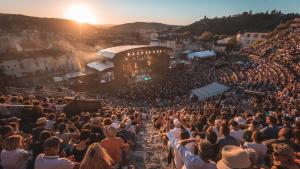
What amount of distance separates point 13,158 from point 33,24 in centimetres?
9304

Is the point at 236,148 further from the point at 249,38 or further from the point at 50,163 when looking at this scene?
the point at 249,38

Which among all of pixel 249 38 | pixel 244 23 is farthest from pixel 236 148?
pixel 244 23

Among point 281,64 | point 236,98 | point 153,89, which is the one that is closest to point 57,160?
point 236,98

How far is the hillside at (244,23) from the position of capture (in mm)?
98000

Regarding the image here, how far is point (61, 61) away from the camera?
46000 millimetres

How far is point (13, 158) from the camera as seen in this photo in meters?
3.93

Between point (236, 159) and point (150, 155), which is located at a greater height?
point (236, 159)

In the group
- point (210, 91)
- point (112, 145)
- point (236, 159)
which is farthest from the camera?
point (210, 91)

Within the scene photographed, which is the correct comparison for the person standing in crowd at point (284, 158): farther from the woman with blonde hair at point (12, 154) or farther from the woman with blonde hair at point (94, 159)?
the woman with blonde hair at point (12, 154)

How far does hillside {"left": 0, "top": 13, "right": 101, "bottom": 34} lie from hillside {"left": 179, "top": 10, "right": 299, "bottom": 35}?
59114 millimetres

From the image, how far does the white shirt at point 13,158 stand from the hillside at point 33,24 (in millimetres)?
70610

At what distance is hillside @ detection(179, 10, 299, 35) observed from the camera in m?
98.0

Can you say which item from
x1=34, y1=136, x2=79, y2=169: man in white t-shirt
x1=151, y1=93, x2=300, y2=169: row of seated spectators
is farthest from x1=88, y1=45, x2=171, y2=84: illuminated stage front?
x1=34, y1=136, x2=79, y2=169: man in white t-shirt

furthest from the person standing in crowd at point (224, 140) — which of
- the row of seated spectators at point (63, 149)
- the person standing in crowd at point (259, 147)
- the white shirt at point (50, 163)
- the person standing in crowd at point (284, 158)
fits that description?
the white shirt at point (50, 163)
